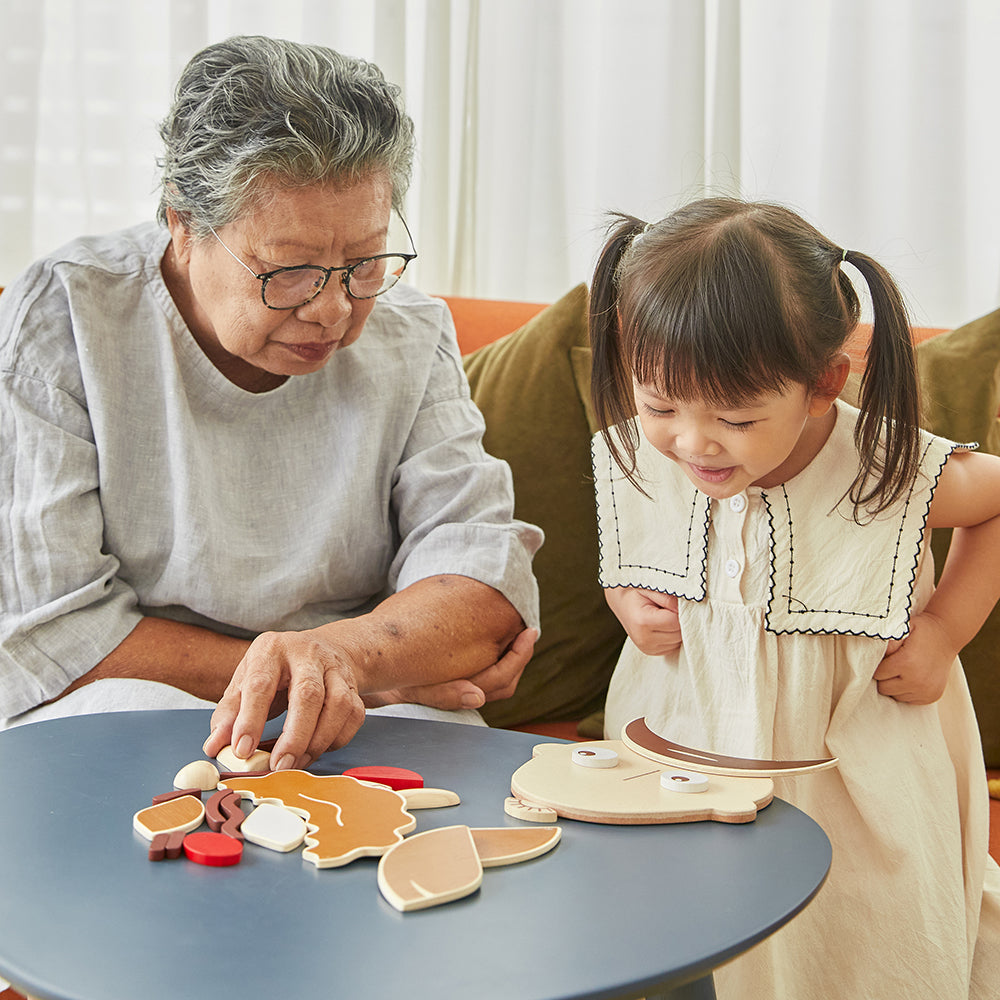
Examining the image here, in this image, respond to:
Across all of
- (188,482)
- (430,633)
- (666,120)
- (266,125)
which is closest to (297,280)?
(266,125)

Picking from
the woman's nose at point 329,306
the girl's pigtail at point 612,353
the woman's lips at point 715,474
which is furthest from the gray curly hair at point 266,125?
the woman's lips at point 715,474

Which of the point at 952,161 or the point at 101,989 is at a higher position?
the point at 952,161

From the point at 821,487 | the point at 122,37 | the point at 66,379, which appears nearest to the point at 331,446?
the point at 66,379

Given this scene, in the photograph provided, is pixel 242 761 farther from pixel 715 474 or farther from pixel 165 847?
pixel 715 474

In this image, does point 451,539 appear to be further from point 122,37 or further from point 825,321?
point 122,37

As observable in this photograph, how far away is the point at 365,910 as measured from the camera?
651 mm

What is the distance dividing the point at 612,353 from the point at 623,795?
21.4 inches

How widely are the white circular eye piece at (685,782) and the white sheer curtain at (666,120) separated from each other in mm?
1607

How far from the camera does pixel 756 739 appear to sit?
1137 millimetres

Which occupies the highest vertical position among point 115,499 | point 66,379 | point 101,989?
point 66,379

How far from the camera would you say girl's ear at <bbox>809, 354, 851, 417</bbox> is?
1042 mm

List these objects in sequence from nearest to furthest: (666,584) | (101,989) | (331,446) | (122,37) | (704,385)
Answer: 1. (101,989)
2. (704,385)
3. (666,584)
4. (331,446)
5. (122,37)

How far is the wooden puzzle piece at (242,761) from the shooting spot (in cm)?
87

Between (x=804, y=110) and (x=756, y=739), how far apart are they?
162cm
